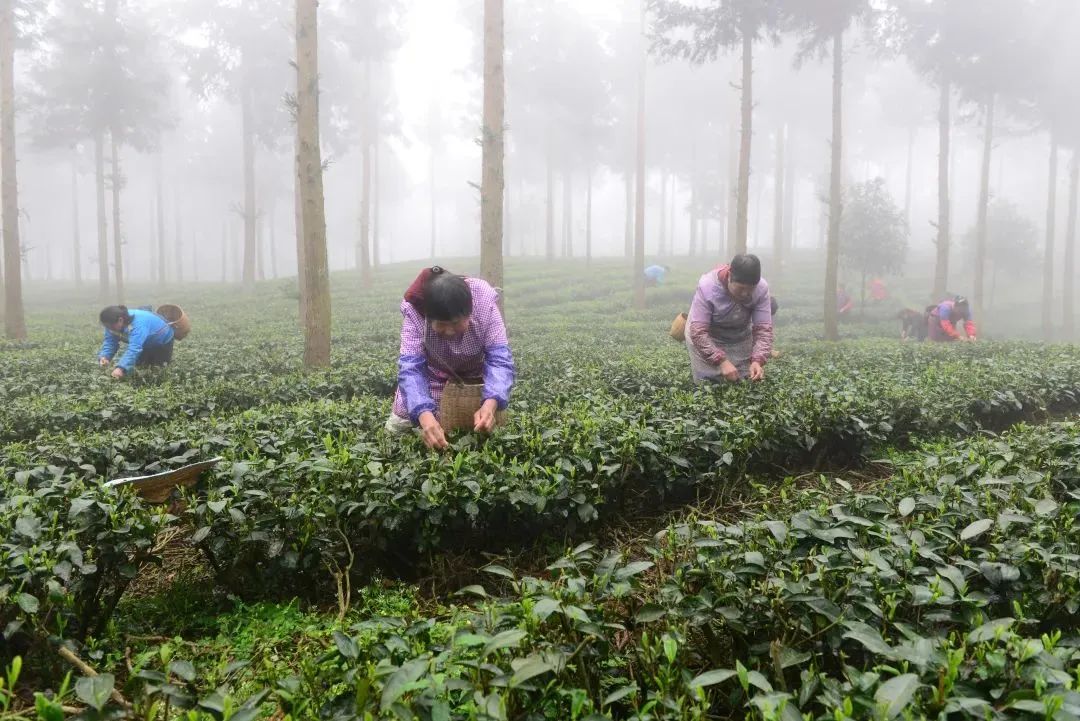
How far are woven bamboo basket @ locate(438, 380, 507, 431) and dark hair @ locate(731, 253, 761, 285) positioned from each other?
2.66 m

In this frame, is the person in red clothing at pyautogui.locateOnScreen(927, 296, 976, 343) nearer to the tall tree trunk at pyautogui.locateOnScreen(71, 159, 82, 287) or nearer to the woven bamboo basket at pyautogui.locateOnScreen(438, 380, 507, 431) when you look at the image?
the woven bamboo basket at pyautogui.locateOnScreen(438, 380, 507, 431)

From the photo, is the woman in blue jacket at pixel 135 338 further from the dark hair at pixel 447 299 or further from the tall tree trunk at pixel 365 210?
the tall tree trunk at pixel 365 210

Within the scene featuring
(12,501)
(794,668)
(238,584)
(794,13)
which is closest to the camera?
(794,668)

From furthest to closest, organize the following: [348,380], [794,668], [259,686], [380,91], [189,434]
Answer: [380,91] → [348,380] → [189,434] → [259,686] → [794,668]

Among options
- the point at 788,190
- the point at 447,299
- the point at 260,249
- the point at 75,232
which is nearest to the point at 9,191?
the point at 447,299

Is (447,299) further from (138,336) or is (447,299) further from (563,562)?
(138,336)

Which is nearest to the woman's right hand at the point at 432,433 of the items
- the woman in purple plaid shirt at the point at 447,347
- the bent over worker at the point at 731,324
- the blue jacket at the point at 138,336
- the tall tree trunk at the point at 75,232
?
the woman in purple plaid shirt at the point at 447,347

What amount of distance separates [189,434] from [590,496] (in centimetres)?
303

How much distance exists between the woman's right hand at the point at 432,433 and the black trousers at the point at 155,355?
6.48 meters

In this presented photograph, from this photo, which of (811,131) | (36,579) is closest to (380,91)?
(811,131)

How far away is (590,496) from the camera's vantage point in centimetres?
333

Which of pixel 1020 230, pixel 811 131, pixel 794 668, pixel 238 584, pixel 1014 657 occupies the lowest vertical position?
pixel 238 584

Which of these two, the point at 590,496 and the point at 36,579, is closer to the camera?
the point at 36,579

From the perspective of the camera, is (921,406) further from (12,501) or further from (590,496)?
(12,501)
